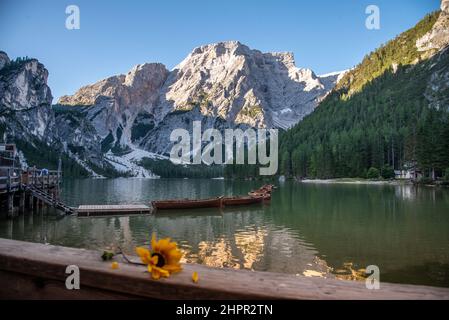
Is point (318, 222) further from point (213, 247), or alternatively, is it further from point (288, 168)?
point (288, 168)

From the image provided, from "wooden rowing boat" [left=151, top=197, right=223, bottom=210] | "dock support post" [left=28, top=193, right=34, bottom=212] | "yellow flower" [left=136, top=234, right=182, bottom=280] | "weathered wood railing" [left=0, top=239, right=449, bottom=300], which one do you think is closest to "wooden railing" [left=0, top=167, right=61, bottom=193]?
"dock support post" [left=28, top=193, right=34, bottom=212]

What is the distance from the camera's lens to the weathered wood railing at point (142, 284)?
3084 millimetres

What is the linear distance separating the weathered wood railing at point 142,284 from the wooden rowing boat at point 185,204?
136ft

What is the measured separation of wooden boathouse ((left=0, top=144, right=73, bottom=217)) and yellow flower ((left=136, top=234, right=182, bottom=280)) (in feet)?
119

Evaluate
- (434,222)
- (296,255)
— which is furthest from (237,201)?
(296,255)

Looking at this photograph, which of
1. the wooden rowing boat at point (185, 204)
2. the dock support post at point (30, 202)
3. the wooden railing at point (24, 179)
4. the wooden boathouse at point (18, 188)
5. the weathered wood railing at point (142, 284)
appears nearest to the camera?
the weathered wood railing at point (142, 284)

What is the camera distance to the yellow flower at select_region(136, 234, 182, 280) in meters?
3.38

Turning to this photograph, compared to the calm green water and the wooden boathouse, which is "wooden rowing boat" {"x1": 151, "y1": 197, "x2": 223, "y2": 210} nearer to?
the calm green water

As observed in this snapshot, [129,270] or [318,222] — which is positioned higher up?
[129,270]

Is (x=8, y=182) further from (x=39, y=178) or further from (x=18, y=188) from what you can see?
(x=39, y=178)

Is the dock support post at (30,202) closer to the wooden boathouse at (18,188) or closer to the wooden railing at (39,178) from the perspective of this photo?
the wooden boathouse at (18,188)

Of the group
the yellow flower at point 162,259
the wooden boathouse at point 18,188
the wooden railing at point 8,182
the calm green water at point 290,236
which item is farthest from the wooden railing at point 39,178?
the yellow flower at point 162,259
